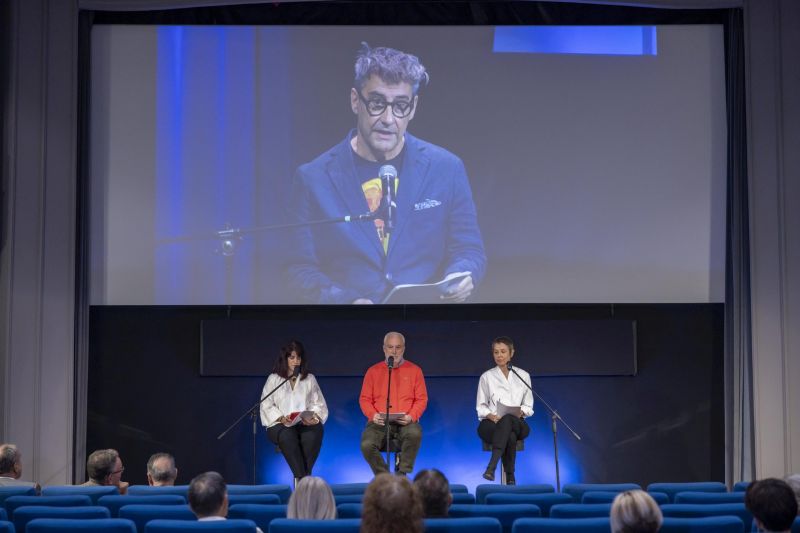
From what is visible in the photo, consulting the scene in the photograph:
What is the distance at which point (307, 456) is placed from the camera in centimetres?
684

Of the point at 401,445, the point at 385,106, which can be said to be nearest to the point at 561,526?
the point at 401,445

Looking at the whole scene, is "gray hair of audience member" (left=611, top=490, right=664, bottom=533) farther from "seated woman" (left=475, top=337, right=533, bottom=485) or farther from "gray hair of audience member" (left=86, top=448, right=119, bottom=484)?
"seated woman" (left=475, top=337, right=533, bottom=485)

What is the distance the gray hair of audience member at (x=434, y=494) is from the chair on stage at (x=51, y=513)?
1.20m

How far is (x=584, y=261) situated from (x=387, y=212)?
1515mm

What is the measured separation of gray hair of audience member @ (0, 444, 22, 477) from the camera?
5.16 m

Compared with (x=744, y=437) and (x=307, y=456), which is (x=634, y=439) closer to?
(x=744, y=437)

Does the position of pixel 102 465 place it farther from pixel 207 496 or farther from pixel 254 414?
pixel 254 414

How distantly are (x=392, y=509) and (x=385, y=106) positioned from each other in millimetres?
4882

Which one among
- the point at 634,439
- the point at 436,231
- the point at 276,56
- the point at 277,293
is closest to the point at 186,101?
the point at 276,56

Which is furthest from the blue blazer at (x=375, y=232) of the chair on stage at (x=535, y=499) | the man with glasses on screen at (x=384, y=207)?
the chair on stage at (x=535, y=499)

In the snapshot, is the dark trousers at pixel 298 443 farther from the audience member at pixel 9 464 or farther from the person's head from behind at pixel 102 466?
the audience member at pixel 9 464

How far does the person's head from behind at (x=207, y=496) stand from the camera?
3.62 m

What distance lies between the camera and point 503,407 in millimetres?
6812

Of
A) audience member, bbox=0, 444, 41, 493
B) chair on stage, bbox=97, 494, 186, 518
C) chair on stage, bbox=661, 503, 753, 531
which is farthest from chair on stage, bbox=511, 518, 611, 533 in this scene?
audience member, bbox=0, 444, 41, 493
